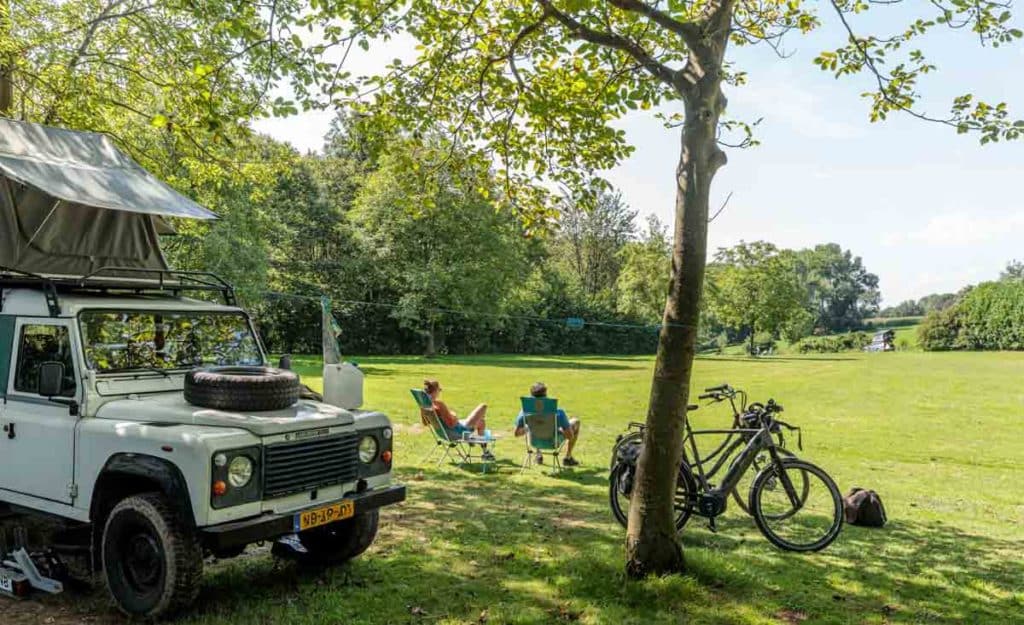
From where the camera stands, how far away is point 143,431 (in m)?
4.88

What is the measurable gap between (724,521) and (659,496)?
8.52ft

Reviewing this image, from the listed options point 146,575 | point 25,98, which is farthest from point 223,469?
point 25,98

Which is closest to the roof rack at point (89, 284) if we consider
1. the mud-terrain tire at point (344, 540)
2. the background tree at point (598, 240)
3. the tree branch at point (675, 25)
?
the mud-terrain tire at point (344, 540)

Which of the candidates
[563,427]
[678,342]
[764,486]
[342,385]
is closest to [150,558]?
[342,385]

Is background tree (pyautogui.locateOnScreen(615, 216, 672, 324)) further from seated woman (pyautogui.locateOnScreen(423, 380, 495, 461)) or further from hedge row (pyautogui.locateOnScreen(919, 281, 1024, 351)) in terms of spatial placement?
seated woman (pyautogui.locateOnScreen(423, 380, 495, 461))

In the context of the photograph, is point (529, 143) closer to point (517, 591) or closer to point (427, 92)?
point (427, 92)

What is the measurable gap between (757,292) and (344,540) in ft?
183

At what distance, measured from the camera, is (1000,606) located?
535 cm

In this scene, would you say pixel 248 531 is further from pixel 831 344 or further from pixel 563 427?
pixel 831 344

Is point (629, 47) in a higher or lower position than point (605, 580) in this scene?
higher

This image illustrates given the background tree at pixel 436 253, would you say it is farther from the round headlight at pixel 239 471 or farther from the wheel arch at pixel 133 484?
the round headlight at pixel 239 471

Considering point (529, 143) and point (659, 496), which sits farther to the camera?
point (529, 143)

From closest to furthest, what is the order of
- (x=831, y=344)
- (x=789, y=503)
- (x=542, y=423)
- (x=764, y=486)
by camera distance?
(x=764, y=486) < (x=789, y=503) < (x=542, y=423) < (x=831, y=344)

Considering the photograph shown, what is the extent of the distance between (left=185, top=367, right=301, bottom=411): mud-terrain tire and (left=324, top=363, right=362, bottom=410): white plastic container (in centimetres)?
86
